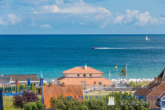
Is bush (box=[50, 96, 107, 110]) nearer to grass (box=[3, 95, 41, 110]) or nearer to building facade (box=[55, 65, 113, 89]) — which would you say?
grass (box=[3, 95, 41, 110])

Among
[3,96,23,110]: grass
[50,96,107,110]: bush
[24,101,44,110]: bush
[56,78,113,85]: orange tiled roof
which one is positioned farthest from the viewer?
[56,78,113,85]: orange tiled roof

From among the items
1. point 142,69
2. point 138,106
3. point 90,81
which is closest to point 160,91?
point 138,106

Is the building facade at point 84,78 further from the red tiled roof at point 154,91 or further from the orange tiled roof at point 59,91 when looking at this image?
the red tiled roof at point 154,91

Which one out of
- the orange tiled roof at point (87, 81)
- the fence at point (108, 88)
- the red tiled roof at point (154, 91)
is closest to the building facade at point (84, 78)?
the orange tiled roof at point (87, 81)

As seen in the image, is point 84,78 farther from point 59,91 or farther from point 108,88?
point 59,91

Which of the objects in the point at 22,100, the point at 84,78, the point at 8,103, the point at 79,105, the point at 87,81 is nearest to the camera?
the point at 79,105

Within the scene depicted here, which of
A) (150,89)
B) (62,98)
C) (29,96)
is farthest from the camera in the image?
(29,96)

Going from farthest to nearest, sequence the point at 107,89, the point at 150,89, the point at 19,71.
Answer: the point at 19,71 → the point at 107,89 → the point at 150,89

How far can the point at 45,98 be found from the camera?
34.6 meters

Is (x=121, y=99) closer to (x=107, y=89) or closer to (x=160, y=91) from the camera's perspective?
(x=160, y=91)

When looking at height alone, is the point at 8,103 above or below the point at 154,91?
below

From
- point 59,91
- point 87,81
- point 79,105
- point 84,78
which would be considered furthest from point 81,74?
point 79,105

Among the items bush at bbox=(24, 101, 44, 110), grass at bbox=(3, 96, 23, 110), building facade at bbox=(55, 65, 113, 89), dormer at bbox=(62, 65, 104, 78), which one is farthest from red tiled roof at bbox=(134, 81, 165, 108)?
dormer at bbox=(62, 65, 104, 78)

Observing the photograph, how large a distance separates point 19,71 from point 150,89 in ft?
216
